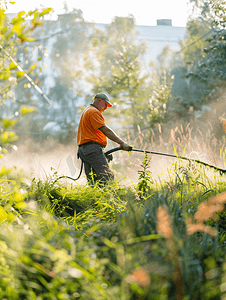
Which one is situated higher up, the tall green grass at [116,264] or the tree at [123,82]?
the tree at [123,82]

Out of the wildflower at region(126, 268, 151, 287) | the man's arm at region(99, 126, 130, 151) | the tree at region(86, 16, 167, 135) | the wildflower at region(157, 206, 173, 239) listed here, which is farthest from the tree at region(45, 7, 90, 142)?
the wildflower at region(126, 268, 151, 287)

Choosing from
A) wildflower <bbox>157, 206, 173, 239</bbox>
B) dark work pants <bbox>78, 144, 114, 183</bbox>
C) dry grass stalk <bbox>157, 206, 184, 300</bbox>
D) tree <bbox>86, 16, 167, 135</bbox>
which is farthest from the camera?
tree <bbox>86, 16, 167, 135</bbox>

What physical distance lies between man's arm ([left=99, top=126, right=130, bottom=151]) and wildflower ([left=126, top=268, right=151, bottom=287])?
2839 millimetres

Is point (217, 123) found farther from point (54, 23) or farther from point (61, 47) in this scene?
point (54, 23)

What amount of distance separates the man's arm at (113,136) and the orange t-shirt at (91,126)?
0.31 feet

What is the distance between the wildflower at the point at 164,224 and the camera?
5.18ft

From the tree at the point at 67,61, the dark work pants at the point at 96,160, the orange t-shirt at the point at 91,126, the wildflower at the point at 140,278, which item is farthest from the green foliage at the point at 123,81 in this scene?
the wildflower at the point at 140,278

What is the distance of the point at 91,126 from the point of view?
4293 millimetres

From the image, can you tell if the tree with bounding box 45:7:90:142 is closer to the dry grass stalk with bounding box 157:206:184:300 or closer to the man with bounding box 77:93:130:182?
the man with bounding box 77:93:130:182

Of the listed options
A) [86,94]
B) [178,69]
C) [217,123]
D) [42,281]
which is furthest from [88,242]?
[178,69]

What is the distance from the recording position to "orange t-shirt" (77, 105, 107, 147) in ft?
13.8

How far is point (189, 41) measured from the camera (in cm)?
1506

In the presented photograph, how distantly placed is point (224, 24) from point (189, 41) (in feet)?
31.1

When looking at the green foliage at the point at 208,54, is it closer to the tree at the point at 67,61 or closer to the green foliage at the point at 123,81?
the green foliage at the point at 123,81
